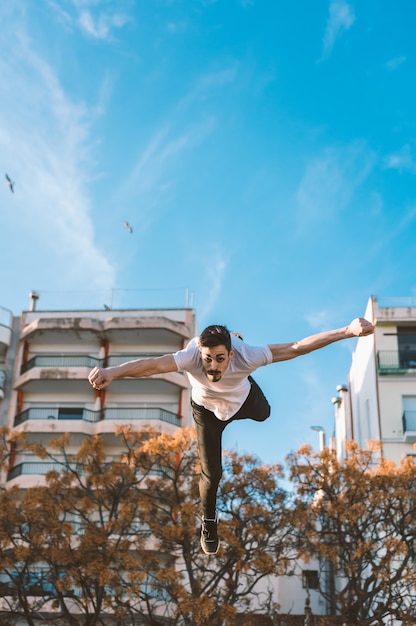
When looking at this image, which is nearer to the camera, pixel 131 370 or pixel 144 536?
pixel 131 370

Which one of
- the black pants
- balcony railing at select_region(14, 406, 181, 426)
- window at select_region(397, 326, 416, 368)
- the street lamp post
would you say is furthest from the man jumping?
the street lamp post

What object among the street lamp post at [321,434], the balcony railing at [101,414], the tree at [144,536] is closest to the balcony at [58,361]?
the balcony railing at [101,414]

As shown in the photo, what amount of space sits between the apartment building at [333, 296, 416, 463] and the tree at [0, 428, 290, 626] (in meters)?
9.02

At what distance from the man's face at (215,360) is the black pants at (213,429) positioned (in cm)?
98

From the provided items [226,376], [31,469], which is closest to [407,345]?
[31,469]

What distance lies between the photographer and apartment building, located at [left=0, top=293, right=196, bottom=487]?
37469 mm

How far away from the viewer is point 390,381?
107 ft

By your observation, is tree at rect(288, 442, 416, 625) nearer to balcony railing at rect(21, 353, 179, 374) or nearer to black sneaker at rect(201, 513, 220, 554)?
black sneaker at rect(201, 513, 220, 554)

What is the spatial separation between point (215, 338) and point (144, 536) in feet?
55.6

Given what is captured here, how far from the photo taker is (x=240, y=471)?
23266 millimetres

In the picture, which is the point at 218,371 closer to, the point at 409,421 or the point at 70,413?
the point at 409,421

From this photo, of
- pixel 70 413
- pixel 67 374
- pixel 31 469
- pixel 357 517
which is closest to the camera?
pixel 357 517

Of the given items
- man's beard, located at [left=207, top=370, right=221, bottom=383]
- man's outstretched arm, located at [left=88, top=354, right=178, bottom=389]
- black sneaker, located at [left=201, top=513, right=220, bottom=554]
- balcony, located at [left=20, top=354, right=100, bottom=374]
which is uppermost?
balcony, located at [left=20, top=354, right=100, bottom=374]

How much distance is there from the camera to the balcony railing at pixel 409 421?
31500 millimetres
